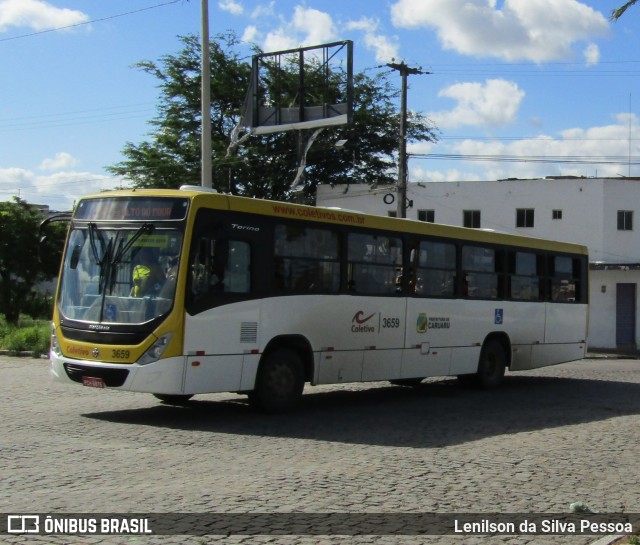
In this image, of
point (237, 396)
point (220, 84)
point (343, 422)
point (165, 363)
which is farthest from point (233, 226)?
point (220, 84)

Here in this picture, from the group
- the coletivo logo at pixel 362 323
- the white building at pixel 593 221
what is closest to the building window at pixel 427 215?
the white building at pixel 593 221

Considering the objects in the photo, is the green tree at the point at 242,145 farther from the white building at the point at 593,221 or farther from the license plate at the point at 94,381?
the license plate at the point at 94,381

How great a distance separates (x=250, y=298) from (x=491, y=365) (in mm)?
7456

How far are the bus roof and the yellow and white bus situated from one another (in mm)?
28

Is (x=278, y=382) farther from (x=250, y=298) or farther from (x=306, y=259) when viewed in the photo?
(x=306, y=259)

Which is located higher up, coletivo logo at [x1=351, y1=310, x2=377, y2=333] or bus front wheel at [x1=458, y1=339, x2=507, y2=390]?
coletivo logo at [x1=351, y1=310, x2=377, y2=333]

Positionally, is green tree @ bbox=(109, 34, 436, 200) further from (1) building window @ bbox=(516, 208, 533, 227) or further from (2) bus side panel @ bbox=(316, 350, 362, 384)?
(2) bus side panel @ bbox=(316, 350, 362, 384)

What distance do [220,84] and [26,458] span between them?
3851 cm

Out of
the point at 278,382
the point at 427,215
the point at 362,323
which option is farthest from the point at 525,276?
the point at 427,215

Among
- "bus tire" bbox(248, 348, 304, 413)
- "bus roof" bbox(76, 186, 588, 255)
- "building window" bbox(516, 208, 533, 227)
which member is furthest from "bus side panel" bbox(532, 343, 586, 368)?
"building window" bbox(516, 208, 533, 227)

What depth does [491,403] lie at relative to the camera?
53.6ft

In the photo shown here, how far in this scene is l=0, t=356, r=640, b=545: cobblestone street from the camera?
776 cm

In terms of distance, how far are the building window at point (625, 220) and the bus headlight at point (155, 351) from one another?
3324 cm

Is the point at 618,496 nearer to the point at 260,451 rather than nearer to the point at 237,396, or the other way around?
the point at 260,451
